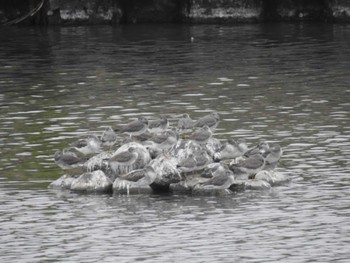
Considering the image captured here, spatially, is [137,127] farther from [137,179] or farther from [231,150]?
[137,179]

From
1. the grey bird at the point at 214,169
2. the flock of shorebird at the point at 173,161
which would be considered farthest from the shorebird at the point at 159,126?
the grey bird at the point at 214,169

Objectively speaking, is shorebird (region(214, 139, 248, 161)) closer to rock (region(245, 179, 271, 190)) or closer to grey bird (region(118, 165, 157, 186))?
rock (region(245, 179, 271, 190))

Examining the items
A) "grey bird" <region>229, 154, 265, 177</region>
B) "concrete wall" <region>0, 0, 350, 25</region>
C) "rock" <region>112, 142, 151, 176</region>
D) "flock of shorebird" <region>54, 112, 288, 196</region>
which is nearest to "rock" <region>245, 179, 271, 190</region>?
"flock of shorebird" <region>54, 112, 288, 196</region>

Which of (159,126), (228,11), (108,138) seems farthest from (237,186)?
(228,11)

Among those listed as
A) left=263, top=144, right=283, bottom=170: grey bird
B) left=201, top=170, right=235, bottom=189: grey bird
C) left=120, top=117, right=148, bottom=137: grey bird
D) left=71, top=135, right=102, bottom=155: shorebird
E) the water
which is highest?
left=120, top=117, right=148, bottom=137: grey bird

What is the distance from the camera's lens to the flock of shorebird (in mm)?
26281

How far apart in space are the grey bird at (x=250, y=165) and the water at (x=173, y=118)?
549mm

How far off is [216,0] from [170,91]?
2193 centimetres

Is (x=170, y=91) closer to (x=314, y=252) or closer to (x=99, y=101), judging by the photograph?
(x=99, y=101)

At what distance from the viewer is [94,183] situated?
26.6 m

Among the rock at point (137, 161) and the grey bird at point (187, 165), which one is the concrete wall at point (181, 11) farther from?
the grey bird at point (187, 165)

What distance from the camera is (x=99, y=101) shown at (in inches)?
1537

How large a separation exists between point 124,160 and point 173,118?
29.5 ft

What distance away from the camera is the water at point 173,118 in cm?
2275
